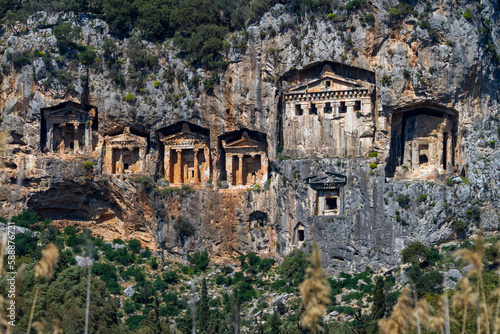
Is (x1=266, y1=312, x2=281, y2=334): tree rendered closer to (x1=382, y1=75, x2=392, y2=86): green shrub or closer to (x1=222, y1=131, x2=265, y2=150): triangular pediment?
(x1=222, y1=131, x2=265, y2=150): triangular pediment

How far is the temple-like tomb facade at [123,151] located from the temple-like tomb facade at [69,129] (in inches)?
63.2

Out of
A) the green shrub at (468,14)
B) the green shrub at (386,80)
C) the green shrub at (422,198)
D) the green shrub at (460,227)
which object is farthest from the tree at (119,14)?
the green shrub at (460,227)

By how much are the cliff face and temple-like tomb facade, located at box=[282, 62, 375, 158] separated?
0.23 m

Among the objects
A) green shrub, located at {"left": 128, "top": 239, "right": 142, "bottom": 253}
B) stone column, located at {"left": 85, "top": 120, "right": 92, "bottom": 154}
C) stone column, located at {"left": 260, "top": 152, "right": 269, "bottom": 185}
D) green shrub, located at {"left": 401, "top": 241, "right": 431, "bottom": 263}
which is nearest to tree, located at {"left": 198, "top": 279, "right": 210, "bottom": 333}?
green shrub, located at {"left": 128, "top": 239, "right": 142, "bottom": 253}

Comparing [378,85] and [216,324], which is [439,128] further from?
Answer: [216,324]

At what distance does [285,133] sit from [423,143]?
34.6 ft

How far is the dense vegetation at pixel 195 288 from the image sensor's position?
54062 mm

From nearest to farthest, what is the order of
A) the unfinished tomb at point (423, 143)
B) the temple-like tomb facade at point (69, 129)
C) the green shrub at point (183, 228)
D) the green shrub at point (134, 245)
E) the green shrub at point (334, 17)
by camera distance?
the unfinished tomb at point (423, 143), the green shrub at point (334, 17), the green shrub at point (183, 228), the green shrub at point (134, 245), the temple-like tomb facade at point (69, 129)

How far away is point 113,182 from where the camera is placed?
7144 centimetres

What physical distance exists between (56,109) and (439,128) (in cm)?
3055

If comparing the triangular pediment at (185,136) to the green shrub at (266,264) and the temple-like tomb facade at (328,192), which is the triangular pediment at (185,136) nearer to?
the temple-like tomb facade at (328,192)

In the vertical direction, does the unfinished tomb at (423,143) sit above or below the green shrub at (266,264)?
above

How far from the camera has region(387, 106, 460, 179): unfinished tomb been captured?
2547 inches

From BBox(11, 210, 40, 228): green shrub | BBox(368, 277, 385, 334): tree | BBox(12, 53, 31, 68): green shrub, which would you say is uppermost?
BBox(12, 53, 31, 68): green shrub
